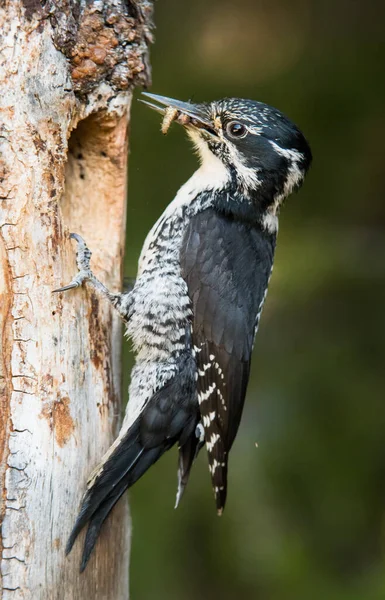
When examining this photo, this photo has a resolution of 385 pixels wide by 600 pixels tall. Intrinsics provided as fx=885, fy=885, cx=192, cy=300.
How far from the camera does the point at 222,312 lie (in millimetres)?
3207

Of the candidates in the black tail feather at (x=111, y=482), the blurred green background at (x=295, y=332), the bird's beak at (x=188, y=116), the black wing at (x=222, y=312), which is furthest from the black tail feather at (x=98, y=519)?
the bird's beak at (x=188, y=116)

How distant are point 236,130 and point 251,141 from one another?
7 cm

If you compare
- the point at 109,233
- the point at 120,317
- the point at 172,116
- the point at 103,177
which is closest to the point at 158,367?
the point at 120,317

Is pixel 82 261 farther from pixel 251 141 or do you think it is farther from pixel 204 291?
pixel 251 141

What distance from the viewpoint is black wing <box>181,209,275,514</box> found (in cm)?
312

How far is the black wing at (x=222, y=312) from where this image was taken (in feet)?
10.3

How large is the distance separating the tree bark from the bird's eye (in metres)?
0.42

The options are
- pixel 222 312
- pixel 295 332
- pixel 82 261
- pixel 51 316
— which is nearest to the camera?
pixel 51 316

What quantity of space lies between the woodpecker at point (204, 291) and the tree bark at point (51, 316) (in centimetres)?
11

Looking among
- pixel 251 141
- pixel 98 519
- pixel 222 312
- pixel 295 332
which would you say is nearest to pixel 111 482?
pixel 98 519

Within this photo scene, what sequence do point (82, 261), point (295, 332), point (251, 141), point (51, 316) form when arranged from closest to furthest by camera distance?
1. point (51, 316)
2. point (82, 261)
3. point (251, 141)
4. point (295, 332)

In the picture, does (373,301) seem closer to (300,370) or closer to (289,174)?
(300,370)

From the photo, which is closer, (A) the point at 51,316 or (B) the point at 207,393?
(A) the point at 51,316

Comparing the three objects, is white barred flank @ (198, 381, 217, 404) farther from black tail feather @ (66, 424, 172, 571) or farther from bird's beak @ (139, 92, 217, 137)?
bird's beak @ (139, 92, 217, 137)
